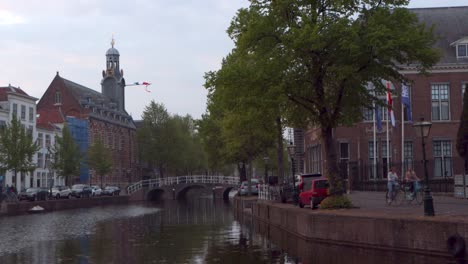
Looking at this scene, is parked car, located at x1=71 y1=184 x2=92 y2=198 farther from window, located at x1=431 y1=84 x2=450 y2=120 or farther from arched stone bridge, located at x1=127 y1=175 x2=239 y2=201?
window, located at x1=431 y1=84 x2=450 y2=120

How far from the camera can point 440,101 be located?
50.8 m

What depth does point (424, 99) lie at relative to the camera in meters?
50.8

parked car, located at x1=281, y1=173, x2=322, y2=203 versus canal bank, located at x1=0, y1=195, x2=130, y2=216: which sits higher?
parked car, located at x1=281, y1=173, x2=322, y2=203

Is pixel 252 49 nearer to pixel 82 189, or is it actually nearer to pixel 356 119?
pixel 356 119

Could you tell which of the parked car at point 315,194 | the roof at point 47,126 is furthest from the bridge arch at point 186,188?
the parked car at point 315,194

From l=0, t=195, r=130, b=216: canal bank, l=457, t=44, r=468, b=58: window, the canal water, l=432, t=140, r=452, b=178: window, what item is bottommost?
the canal water

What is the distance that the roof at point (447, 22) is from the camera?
51562mm

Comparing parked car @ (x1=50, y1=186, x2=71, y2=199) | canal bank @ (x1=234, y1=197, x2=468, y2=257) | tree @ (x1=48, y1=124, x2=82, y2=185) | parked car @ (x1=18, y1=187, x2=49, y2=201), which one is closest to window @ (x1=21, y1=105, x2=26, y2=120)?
tree @ (x1=48, y1=124, x2=82, y2=185)

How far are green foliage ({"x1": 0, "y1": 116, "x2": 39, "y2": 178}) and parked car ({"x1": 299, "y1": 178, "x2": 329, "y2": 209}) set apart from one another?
3514 cm

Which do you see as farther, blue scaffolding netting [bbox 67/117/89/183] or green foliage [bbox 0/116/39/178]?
blue scaffolding netting [bbox 67/117/89/183]

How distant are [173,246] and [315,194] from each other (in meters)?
8.27

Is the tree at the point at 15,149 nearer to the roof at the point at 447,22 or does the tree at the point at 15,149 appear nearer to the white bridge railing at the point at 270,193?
the white bridge railing at the point at 270,193

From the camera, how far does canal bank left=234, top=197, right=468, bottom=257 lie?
728 inches

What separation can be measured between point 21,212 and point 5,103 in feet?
85.1
